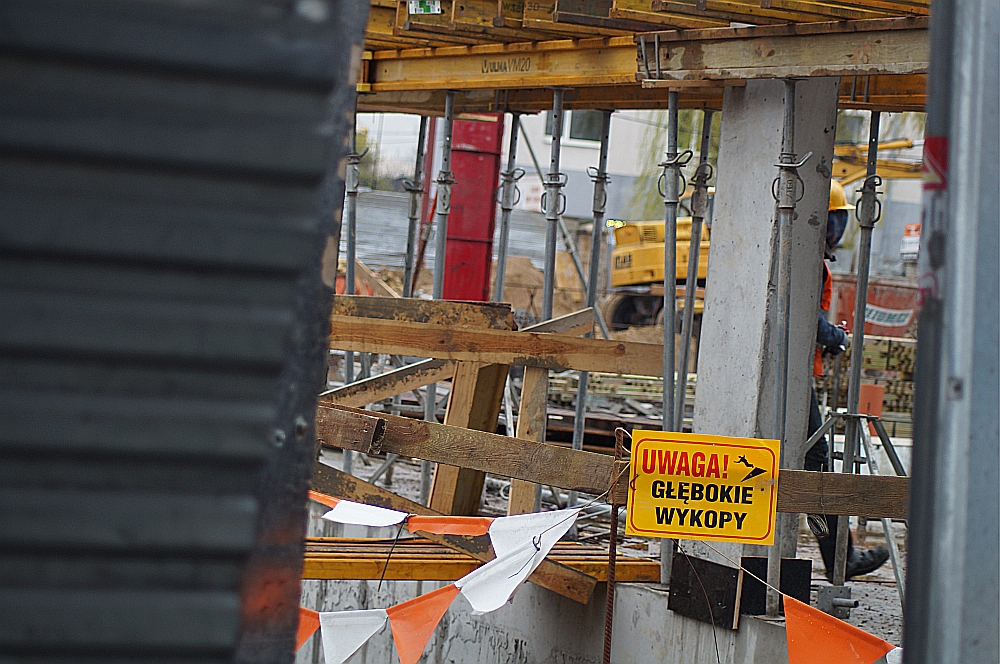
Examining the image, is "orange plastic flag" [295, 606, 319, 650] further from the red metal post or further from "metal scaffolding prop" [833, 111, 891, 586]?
the red metal post

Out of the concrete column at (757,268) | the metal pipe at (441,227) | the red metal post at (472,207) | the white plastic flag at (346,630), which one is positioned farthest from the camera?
the red metal post at (472,207)

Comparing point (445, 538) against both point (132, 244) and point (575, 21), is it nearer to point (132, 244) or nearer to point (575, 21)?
point (575, 21)

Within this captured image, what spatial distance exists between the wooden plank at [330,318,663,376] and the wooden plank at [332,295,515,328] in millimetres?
317

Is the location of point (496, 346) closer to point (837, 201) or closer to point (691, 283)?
point (691, 283)

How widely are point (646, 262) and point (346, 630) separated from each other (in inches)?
767

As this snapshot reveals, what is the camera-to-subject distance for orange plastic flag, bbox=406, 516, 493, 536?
5.24 metres

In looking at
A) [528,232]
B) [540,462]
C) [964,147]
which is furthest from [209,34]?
[528,232]

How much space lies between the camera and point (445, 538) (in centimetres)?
651

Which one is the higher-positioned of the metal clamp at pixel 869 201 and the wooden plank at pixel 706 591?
the metal clamp at pixel 869 201

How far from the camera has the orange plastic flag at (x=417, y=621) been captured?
5008mm

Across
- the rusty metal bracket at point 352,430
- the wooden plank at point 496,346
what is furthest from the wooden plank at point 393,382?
the rusty metal bracket at point 352,430

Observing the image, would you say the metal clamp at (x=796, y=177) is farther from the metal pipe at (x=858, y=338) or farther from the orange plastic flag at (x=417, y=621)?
the orange plastic flag at (x=417, y=621)

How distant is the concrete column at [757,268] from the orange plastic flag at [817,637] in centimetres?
123

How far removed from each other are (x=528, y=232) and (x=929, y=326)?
32466mm
